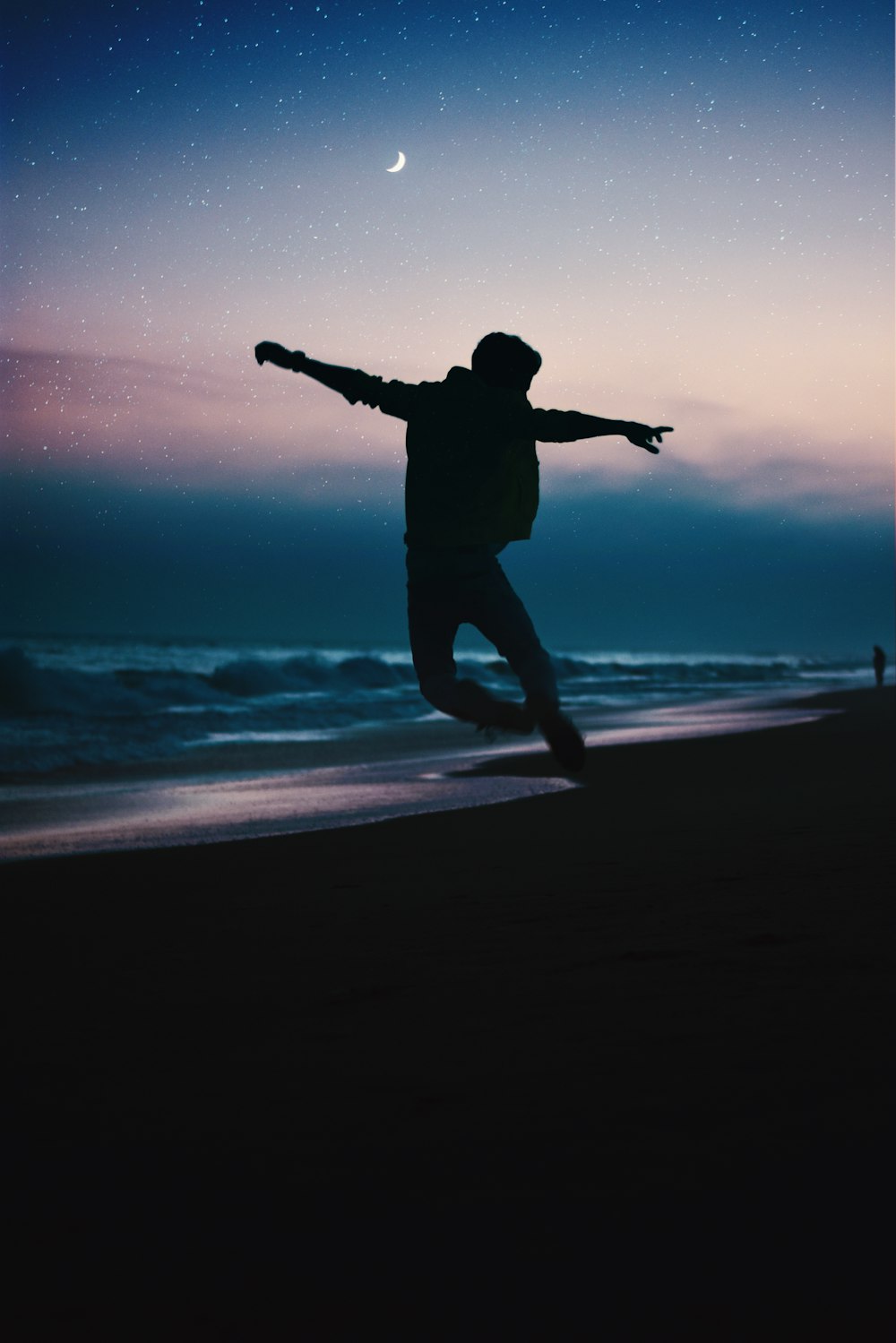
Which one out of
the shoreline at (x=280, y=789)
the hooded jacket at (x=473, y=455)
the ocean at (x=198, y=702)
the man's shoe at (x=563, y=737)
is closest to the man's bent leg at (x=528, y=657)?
the man's shoe at (x=563, y=737)

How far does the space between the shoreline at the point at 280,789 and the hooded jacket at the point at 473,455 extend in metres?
5.60

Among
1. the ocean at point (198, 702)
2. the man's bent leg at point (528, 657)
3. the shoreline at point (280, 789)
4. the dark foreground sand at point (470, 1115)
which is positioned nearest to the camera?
the dark foreground sand at point (470, 1115)

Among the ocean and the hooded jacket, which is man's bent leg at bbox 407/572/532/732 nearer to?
the hooded jacket

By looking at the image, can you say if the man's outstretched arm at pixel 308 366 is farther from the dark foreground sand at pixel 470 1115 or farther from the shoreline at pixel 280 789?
the shoreline at pixel 280 789

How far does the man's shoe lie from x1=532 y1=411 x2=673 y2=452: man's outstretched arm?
1.01 meters

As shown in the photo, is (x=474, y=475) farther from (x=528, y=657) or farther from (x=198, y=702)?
(x=198, y=702)

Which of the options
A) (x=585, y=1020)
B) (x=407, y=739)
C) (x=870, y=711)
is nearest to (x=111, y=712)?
(x=407, y=739)

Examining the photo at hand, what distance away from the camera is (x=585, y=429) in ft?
12.1

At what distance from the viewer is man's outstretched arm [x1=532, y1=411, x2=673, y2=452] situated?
3576 mm

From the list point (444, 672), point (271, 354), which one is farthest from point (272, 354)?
point (444, 672)

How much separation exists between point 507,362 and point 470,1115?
7.50ft

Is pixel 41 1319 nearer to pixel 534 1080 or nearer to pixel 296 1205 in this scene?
pixel 296 1205

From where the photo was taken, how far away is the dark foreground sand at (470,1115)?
1996 millimetres

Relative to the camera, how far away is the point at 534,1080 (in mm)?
2852
